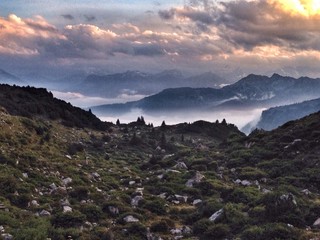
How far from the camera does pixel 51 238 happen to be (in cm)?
1888

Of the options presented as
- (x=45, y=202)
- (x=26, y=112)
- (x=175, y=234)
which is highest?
(x=26, y=112)

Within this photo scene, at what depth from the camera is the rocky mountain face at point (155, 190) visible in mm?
21516

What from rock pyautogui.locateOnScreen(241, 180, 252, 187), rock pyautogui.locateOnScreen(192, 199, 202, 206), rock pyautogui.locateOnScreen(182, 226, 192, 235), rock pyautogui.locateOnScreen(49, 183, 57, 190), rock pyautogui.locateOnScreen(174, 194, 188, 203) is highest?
rock pyautogui.locateOnScreen(49, 183, 57, 190)

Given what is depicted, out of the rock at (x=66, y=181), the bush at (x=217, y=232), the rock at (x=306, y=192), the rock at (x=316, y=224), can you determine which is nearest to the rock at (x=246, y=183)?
the rock at (x=306, y=192)

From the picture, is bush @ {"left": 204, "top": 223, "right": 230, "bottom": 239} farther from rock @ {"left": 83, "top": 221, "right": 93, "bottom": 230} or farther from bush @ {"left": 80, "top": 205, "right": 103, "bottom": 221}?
bush @ {"left": 80, "top": 205, "right": 103, "bottom": 221}

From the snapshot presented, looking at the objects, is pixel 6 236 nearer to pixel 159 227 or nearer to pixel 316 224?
pixel 159 227

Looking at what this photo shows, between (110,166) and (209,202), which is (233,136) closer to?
(110,166)

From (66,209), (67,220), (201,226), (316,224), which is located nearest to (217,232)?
(201,226)

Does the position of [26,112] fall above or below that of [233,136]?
above

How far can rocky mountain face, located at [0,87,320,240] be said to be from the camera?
21516mm

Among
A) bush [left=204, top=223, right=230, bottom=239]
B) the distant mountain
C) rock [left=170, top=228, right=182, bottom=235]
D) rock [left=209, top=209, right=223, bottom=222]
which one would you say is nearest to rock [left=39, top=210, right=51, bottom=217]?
rock [left=170, top=228, right=182, bottom=235]

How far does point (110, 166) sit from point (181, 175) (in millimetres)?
10560

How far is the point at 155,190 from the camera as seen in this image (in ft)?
108

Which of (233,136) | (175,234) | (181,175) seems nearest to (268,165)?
(181,175)
